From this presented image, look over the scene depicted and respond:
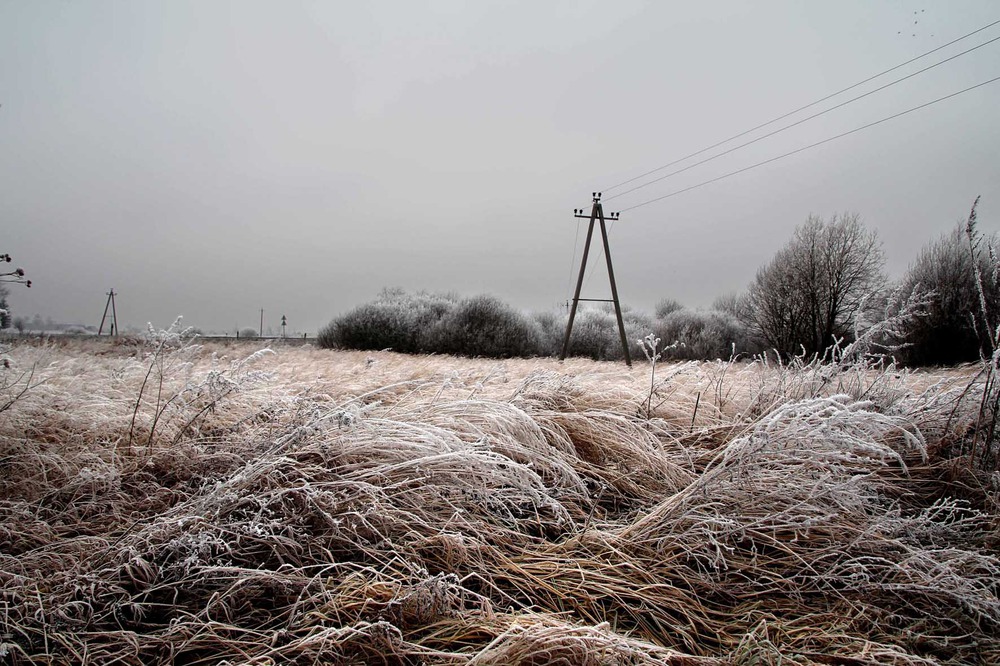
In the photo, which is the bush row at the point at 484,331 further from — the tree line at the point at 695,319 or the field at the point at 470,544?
the field at the point at 470,544

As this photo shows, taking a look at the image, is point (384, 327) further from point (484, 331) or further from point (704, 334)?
point (704, 334)

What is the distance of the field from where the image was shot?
58.5 inches

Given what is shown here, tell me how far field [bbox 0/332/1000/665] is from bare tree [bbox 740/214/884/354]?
1749cm

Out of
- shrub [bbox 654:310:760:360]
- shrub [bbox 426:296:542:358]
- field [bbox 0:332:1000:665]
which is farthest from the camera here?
shrub [bbox 654:310:760:360]

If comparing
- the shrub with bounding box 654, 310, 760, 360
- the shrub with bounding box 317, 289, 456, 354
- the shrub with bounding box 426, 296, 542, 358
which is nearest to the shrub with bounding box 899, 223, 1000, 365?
the shrub with bounding box 654, 310, 760, 360

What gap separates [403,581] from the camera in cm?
171

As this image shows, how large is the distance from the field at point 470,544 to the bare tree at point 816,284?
17.5 meters

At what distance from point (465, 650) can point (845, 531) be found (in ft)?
5.46

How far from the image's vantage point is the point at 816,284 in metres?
18.4

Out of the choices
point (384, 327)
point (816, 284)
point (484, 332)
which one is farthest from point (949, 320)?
point (384, 327)

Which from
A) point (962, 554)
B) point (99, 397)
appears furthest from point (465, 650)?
point (99, 397)

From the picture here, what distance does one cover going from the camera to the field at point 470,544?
1486 mm

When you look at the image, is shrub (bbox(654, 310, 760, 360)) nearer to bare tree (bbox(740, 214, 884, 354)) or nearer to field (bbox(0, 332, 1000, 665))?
bare tree (bbox(740, 214, 884, 354))

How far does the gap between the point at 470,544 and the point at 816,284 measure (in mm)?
19877
